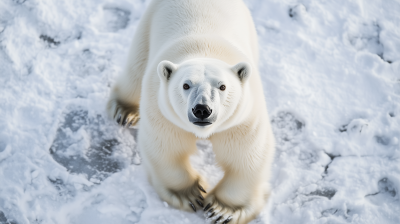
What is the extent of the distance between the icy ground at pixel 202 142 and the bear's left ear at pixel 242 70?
1091 mm

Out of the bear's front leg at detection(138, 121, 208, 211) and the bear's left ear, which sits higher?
the bear's left ear

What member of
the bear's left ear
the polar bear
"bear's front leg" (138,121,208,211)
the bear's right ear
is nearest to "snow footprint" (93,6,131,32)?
the polar bear

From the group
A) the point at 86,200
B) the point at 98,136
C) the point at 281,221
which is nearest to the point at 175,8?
the point at 98,136

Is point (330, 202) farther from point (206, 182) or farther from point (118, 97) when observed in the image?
point (118, 97)

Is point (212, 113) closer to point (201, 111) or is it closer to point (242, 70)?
point (201, 111)

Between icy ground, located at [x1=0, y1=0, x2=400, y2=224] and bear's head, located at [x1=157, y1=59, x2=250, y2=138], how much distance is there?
871 millimetres

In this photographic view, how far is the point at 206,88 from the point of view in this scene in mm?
1951

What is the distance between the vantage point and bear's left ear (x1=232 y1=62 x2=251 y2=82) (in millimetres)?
2113

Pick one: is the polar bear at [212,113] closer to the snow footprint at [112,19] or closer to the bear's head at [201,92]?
the bear's head at [201,92]

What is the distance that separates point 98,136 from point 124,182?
0.53 meters

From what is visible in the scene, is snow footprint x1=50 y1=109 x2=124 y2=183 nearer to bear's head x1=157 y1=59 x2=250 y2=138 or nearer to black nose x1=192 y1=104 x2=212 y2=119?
bear's head x1=157 y1=59 x2=250 y2=138

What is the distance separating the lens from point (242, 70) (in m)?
2.13

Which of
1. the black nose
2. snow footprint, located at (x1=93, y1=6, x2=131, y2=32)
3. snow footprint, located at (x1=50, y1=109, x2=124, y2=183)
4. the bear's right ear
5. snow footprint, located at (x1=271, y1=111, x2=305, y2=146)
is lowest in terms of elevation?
snow footprint, located at (x1=271, y1=111, x2=305, y2=146)

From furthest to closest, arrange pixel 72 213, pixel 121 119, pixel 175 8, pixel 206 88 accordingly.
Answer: pixel 121 119 → pixel 175 8 → pixel 72 213 → pixel 206 88
